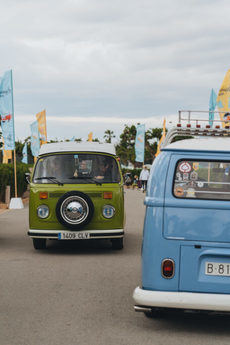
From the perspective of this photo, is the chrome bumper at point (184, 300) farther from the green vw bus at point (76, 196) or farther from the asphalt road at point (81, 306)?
the green vw bus at point (76, 196)

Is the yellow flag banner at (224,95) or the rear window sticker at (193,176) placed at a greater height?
the yellow flag banner at (224,95)

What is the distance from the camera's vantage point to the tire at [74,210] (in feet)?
32.8

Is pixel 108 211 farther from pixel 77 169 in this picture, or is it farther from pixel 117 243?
pixel 77 169

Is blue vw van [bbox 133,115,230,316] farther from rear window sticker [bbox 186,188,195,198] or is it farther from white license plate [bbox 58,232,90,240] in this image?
white license plate [bbox 58,232,90,240]

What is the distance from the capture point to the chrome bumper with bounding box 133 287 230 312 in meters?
5.14

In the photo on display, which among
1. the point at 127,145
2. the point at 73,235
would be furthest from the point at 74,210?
the point at 127,145

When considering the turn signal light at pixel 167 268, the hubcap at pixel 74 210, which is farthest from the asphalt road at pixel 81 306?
the hubcap at pixel 74 210

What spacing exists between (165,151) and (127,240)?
23.3 feet

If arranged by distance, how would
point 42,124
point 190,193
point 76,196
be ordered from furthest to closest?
point 42,124 → point 76,196 → point 190,193

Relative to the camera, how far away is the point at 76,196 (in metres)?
9.98

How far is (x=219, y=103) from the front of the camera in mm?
24969

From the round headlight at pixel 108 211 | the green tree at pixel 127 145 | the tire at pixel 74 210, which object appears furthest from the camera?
the green tree at pixel 127 145

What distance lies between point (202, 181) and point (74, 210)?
4843 mm

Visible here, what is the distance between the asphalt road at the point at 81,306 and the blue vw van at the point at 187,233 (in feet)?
1.24
